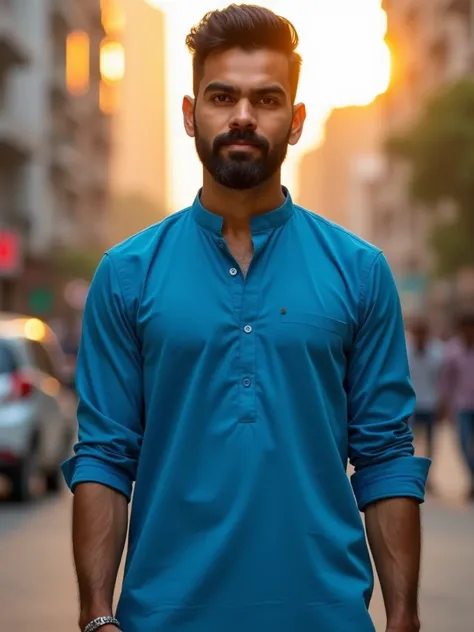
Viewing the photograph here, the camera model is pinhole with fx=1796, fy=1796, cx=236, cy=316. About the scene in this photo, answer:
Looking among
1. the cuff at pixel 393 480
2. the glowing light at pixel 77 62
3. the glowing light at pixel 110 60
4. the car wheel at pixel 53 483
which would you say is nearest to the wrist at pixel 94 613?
the cuff at pixel 393 480

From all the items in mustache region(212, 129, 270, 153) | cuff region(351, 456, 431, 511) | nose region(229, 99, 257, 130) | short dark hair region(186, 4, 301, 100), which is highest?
short dark hair region(186, 4, 301, 100)

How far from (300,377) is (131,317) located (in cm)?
34

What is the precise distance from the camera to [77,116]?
7600 cm

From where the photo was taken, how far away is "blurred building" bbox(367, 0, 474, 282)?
7069 centimetres

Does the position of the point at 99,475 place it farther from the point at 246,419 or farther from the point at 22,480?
the point at 22,480

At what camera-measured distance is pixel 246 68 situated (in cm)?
338

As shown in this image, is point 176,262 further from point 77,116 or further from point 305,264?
point 77,116

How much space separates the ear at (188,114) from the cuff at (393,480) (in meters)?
0.75

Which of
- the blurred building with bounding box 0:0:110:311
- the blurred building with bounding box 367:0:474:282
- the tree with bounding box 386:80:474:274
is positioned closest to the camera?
the tree with bounding box 386:80:474:274

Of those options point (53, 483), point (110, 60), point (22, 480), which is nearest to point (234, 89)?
point (22, 480)

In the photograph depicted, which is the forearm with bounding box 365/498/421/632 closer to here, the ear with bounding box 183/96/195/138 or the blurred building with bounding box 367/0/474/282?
the ear with bounding box 183/96/195/138

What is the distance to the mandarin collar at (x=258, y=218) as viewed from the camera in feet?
11.2

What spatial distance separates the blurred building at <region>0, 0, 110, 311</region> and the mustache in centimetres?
3582

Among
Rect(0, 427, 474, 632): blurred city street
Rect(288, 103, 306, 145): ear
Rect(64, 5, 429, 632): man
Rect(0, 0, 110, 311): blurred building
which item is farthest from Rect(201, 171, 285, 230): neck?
Rect(0, 0, 110, 311): blurred building
